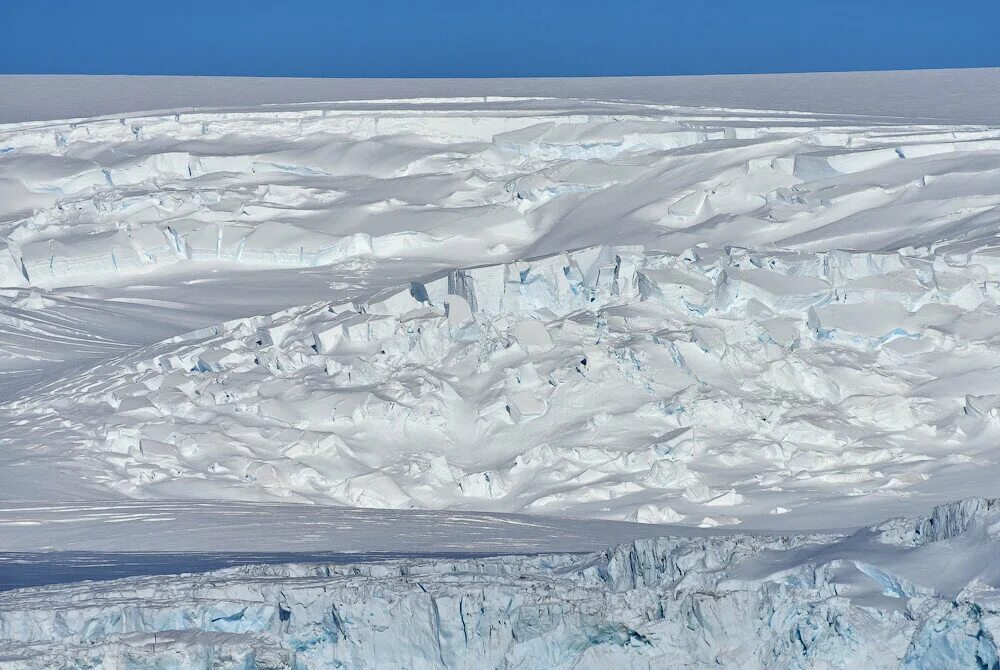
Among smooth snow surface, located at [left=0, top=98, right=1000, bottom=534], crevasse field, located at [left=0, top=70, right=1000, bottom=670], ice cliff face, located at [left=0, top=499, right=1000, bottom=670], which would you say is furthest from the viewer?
smooth snow surface, located at [left=0, top=98, right=1000, bottom=534]

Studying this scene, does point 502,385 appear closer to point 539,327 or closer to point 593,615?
point 539,327

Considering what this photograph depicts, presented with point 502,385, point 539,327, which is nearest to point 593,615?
point 502,385

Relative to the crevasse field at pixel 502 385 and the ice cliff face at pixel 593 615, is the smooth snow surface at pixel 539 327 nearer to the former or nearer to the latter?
the crevasse field at pixel 502 385

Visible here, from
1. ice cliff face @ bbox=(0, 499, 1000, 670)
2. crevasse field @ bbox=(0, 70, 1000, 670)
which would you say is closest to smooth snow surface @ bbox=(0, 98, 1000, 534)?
crevasse field @ bbox=(0, 70, 1000, 670)

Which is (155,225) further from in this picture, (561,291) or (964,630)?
(964,630)

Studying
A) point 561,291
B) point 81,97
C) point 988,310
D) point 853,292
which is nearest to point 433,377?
point 561,291

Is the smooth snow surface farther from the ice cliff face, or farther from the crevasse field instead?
the ice cliff face
